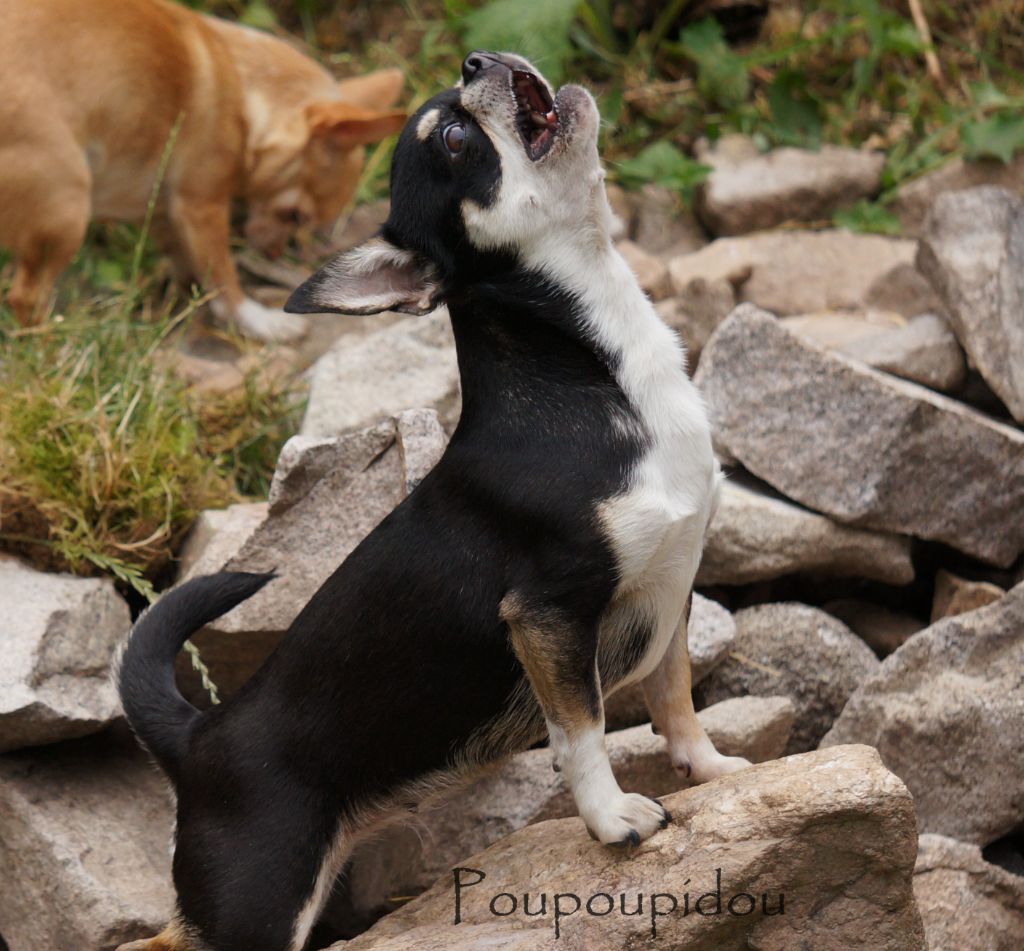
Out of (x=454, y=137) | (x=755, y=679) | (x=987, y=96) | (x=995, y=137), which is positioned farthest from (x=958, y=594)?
(x=987, y=96)

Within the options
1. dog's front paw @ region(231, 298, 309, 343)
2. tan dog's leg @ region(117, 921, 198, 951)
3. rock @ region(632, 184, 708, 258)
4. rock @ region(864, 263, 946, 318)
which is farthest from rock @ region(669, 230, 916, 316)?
tan dog's leg @ region(117, 921, 198, 951)

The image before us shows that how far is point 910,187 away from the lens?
18.9ft

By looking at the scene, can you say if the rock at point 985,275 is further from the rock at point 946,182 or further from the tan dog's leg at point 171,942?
the tan dog's leg at point 171,942

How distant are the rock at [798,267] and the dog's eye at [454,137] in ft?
7.71

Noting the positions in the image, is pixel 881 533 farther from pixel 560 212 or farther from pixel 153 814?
pixel 153 814

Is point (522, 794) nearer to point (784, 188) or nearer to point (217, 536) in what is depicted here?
point (217, 536)

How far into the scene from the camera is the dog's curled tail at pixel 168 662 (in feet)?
9.48

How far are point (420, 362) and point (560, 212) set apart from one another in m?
1.57

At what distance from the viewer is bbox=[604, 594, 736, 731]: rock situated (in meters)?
3.40

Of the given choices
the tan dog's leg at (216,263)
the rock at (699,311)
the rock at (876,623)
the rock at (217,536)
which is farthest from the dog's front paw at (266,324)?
the rock at (876,623)

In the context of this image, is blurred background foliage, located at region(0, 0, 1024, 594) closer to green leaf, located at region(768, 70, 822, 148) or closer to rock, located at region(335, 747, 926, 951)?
green leaf, located at region(768, 70, 822, 148)

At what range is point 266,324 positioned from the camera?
5.90m

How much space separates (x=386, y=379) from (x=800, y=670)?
1.51m

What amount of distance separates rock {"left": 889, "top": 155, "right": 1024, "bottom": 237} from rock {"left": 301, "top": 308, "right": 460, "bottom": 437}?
2.37 meters
